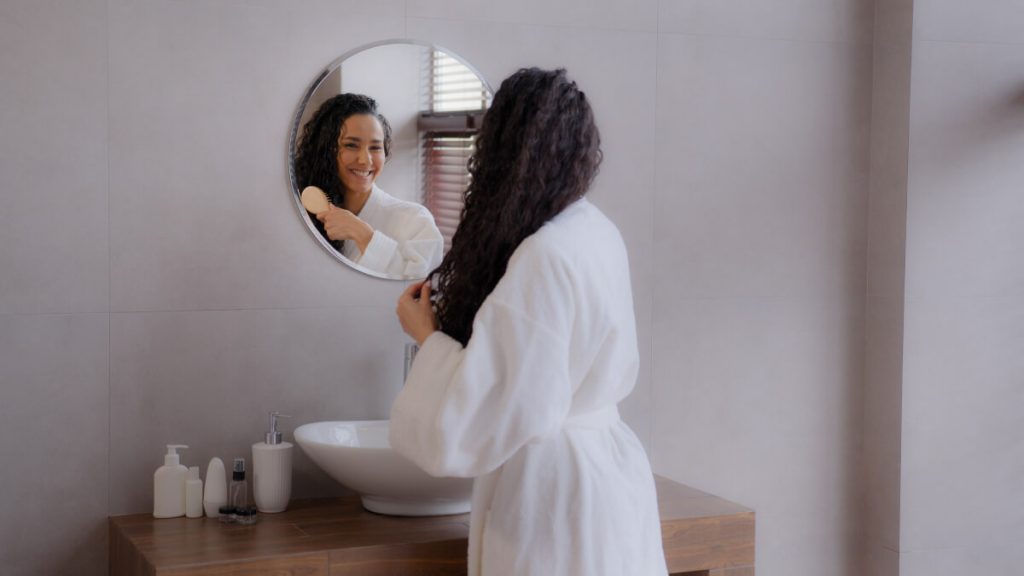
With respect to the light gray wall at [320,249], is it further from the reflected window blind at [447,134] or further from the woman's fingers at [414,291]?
the woman's fingers at [414,291]

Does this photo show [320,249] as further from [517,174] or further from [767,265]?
[767,265]

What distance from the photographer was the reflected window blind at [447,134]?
2.62 meters

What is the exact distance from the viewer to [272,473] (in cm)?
239

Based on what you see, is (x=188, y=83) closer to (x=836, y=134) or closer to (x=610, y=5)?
(x=610, y=5)

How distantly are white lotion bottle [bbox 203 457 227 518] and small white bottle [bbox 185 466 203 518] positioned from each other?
0.04ft

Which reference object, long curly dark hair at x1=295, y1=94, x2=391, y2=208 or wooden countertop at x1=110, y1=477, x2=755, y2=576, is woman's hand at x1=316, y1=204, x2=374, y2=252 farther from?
wooden countertop at x1=110, y1=477, x2=755, y2=576

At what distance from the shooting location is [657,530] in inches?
82.0

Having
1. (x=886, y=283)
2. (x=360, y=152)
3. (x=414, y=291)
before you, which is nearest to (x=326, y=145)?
(x=360, y=152)

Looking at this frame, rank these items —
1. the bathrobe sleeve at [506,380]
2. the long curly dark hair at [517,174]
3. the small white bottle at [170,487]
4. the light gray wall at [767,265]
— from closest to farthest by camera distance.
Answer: the bathrobe sleeve at [506,380]
the long curly dark hair at [517,174]
the small white bottle at [170,487]
the light gray wall at [767,265]

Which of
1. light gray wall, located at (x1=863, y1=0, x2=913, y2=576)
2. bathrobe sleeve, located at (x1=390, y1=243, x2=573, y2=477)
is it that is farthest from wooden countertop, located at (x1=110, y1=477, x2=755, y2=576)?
light gray wall, located at (x1=863, y1=0, x2=913, y2=576)

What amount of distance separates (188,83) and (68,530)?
99cm

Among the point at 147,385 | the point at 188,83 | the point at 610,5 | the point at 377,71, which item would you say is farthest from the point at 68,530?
the point at 610,5

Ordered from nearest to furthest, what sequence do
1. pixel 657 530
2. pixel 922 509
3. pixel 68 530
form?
pixel 657 530 → pixel 68 530 → pixel 922 509

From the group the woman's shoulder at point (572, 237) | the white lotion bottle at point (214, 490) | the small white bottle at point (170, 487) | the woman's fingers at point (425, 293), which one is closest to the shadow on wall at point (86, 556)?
the small white bottle at point (170, 487)
